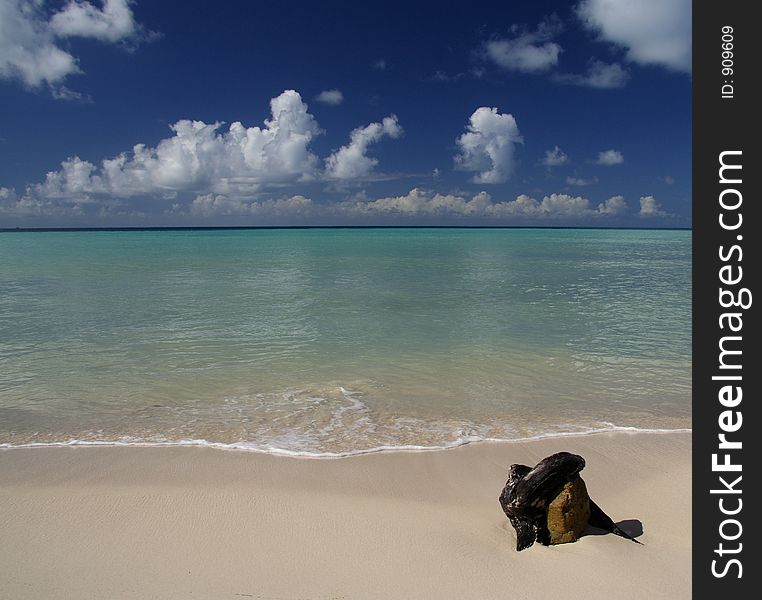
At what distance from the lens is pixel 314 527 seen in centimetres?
458

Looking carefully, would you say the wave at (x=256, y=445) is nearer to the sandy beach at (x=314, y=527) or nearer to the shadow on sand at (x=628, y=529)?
the sandy beach at (x=314, y=527)

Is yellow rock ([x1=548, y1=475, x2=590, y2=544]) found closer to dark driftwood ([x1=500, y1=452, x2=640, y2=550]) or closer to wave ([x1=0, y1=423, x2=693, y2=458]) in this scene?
dark driftwood ([x1=500, y1=452, x2=640, y2=550])

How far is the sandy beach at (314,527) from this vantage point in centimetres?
381

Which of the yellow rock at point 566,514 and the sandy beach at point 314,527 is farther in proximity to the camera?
the yellow rock at point 566,514

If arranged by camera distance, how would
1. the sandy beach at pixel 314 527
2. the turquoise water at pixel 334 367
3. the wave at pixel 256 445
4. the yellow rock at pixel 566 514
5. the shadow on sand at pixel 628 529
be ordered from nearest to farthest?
the sandy beach at pixel 314 527 → the yellow rock at pixel 566 514 → the shadow on sand at pixel 628 529 → the wave at pixel 256 445 → the turquoise water at pixel 334 367

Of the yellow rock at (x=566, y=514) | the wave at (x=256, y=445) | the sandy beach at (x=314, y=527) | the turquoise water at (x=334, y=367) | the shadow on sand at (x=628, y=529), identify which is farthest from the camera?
the turquoise water at (x=334, y=367)

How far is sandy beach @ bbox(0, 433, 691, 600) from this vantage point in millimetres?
3811

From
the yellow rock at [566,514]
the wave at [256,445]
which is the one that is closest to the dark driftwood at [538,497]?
the yellow rock at [566,514]
